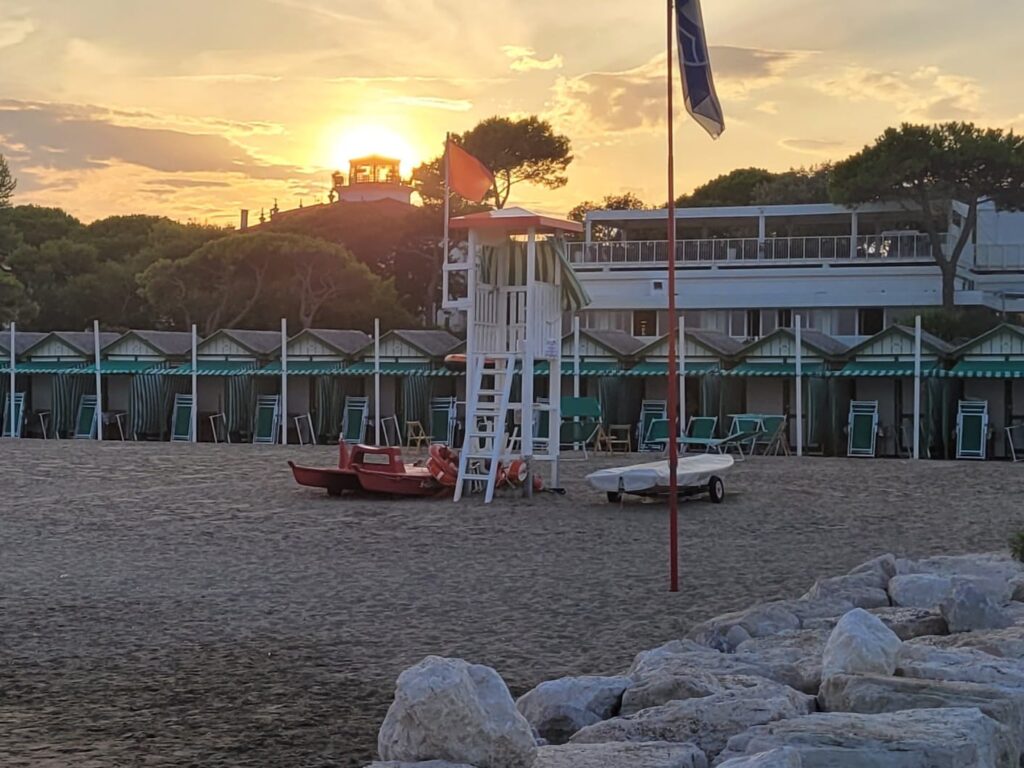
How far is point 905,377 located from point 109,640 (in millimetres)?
20553

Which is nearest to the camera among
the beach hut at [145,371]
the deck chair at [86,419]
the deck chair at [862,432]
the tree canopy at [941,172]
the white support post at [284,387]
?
the deck chair at [862,432]

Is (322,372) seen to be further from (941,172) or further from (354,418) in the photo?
(941,172)

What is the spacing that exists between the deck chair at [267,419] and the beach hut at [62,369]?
467 centimetres

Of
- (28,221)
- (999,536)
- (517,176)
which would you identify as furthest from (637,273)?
(999,536)

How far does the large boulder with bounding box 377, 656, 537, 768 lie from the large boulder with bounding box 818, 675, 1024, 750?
1329 mm

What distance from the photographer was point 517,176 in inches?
2517

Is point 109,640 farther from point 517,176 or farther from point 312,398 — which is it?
point 517,176

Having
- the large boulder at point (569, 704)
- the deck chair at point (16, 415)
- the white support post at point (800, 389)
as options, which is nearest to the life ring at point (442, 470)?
the white support post at point (800, 389)

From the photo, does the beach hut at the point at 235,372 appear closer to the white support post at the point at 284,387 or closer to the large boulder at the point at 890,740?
the white support post at the point at 284,387

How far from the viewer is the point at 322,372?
31266 mm

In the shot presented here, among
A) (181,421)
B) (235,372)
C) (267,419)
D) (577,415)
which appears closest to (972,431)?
(577,415)

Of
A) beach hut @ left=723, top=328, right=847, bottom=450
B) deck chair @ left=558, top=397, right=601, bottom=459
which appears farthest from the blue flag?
beach hut @ left=723, top=328, right=847, bottom=450

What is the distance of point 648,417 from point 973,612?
21.7 m

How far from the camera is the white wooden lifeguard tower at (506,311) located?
17.5m
